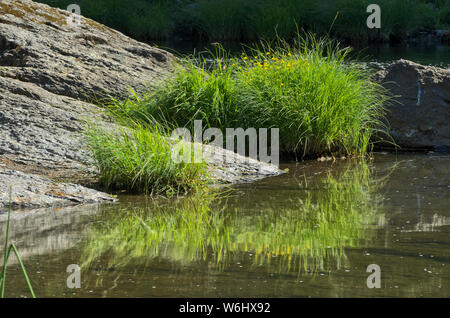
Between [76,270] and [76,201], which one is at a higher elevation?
[76,201]

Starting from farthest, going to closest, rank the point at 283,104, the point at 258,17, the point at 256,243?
the point at 258,17 → the point at 283,104 → the point at 256,243

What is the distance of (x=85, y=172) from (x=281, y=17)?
17.8 meters

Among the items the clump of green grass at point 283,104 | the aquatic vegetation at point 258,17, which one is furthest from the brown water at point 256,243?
the aquatic vegetation at point 258,17

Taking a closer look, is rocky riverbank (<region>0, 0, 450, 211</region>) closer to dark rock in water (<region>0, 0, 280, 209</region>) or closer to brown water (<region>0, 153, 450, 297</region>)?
dark rock in water (<region>0, 0, 280, 209</region>)

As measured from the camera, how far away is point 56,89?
29.7 feet

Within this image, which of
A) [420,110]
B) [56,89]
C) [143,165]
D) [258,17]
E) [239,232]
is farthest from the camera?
[258,17]

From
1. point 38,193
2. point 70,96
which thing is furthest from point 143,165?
point 70,96

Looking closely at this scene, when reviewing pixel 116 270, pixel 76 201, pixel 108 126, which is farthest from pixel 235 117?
pixel 116 270

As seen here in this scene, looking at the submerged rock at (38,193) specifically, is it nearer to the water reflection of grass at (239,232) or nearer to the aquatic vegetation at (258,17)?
the water reflection of grass at (239,232)

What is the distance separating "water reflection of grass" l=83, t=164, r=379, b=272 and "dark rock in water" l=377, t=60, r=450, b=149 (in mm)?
2757

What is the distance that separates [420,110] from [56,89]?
188 inches

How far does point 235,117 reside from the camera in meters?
8.63

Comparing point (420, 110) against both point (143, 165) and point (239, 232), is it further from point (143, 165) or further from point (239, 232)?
point (239, 232)
